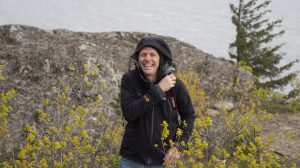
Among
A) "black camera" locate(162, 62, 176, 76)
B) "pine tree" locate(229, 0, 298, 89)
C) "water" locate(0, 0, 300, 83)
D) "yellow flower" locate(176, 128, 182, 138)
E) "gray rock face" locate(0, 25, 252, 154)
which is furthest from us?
"water" locate(0, 0, 300, 83)

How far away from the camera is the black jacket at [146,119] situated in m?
2.95

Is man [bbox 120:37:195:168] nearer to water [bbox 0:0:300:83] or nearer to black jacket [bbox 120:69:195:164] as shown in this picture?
black jacket [bbox 120:69:195:164]

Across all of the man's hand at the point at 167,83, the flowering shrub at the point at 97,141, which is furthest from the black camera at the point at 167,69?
the flowering shrub at the point at 97,141

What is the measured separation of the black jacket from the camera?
9.68 feet

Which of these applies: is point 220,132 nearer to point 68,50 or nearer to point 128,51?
point 68,50

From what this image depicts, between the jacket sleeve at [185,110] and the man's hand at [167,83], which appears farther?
the jacket sleeve at [185,110]

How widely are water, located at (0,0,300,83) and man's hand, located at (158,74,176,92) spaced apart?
19.1m

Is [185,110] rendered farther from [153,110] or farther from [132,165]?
[132,165]

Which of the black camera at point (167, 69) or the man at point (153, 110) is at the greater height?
the black camera at point (167, 69)

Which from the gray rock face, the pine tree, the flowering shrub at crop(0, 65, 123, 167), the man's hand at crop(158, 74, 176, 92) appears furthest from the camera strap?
the pine tree

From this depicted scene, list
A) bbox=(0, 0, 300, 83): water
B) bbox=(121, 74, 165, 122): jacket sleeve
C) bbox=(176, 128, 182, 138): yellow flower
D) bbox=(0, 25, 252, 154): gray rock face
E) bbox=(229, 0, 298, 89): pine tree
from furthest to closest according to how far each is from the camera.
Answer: bbox=(0, 0, 300, 83): water
bbox=(229, 0, 298, 89): pine tree
bbox=(0, 25, 252, 154): gray rock face
bbox=(176, 128, 182, 138): yellow flower
bbox=(121, 74, 165, 122): jacket sleeve

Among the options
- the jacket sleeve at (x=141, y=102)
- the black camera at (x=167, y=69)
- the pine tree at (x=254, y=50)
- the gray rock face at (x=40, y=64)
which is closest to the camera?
the jacket sleeve at (x=141, y=102)

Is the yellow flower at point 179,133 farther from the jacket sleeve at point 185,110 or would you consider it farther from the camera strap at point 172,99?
the camera strap at point 172,99

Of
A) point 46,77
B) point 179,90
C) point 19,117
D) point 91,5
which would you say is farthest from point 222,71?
point 91,5
